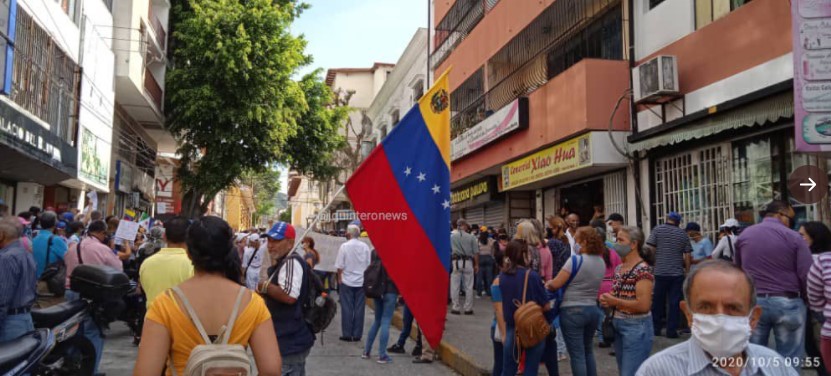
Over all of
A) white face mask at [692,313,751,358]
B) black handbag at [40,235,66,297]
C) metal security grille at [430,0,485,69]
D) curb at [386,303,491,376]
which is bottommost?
curb at [386,303,491,376]

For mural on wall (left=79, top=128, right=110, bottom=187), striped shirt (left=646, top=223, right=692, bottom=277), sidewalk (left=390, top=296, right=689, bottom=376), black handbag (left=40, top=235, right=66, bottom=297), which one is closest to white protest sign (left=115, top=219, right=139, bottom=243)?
black handbag (left=40, top=235, right=66, bottom=297)

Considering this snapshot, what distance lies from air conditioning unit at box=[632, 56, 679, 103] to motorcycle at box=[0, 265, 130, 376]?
835 cm

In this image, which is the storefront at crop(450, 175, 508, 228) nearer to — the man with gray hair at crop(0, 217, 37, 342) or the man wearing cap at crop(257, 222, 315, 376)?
the man wearing cap at crop(257, 222, 315, 376)

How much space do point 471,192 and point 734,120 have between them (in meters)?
12.1

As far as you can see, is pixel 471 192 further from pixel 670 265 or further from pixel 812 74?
pixel 812 74

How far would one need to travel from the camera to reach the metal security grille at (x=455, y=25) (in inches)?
793

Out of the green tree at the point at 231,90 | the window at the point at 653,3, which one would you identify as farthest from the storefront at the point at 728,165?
the green tree at the point at 231,90

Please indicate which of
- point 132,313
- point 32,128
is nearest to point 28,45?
point 32,128

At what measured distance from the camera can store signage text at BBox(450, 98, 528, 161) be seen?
14.9m

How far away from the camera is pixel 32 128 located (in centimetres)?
1144

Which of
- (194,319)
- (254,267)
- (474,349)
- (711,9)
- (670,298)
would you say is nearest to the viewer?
(194,319)

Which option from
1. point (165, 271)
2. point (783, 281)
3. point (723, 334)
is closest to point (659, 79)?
point (783, 281)

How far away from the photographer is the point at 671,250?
8.71 meters

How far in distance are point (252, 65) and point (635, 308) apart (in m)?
18.2
